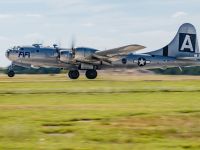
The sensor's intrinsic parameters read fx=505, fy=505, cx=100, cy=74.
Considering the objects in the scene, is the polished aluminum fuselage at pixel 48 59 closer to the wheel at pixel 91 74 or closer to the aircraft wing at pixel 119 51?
the wheel at pixel 91 74

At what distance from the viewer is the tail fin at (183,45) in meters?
71.2

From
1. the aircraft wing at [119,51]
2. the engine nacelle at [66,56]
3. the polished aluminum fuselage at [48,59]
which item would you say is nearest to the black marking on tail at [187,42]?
the polished aluminum fuselage at [48,59]

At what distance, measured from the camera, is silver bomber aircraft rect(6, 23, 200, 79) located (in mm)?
61594

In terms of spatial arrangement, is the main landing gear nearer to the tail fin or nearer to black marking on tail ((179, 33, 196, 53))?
the tail fin

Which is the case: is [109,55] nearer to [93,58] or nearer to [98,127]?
[93,58]

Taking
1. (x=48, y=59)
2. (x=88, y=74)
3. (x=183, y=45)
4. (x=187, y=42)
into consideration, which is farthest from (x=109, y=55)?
(x=187, y=42)

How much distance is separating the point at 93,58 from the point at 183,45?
16.3 metres

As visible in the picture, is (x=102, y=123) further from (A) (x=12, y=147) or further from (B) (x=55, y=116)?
(A) (x=12, y=147)

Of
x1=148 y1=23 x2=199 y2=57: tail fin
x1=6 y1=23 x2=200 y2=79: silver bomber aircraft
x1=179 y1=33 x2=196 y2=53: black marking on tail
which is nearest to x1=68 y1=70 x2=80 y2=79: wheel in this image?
x1=6 y1=23 x2=200 y2=79: silver bomber aircraft

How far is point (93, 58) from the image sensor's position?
204 feet

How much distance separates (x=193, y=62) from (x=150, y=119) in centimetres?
5211

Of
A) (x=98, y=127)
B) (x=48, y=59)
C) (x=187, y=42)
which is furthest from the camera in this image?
(x=187, y=42)

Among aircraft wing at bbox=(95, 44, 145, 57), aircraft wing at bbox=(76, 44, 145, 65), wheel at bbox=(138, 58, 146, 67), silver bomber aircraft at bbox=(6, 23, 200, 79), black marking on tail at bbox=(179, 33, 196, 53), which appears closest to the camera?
aircraft wing at bbox=(95, 44, 145, 57)

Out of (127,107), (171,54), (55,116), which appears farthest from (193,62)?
(55,116)
